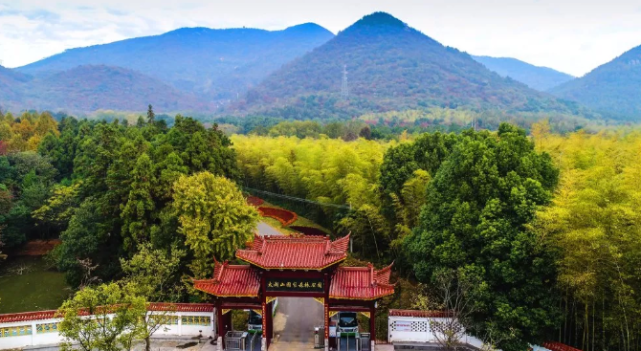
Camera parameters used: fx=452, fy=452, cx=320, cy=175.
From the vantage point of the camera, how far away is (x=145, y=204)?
62.2ft

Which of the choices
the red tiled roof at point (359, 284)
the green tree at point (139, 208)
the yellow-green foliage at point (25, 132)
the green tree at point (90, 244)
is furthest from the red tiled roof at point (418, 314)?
the yellow-green foliage at point (25, 132)

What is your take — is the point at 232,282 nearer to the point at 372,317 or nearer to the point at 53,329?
the point at 372,317

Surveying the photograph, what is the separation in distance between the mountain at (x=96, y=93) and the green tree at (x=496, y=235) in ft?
541

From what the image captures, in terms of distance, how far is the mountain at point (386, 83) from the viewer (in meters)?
117

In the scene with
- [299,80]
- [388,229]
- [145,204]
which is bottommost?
[388,229]

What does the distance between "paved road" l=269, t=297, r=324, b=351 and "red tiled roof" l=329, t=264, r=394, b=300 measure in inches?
90.9

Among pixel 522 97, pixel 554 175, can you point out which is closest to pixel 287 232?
pixel 554 175

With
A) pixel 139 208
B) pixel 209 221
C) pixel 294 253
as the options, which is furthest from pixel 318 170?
pixel 294 253

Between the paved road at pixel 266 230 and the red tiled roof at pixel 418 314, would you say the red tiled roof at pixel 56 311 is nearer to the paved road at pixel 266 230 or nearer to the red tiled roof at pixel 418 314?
the red tiled roof at pixel 418 314

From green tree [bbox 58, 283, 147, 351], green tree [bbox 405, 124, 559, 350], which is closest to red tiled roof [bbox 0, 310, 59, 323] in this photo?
green tree [bbox 58, 283, 147, 351]

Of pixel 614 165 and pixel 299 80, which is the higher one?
pixel 299 80

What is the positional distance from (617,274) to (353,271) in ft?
22.4

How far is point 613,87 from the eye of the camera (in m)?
130

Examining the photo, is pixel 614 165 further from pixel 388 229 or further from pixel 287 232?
pixel 287 232
